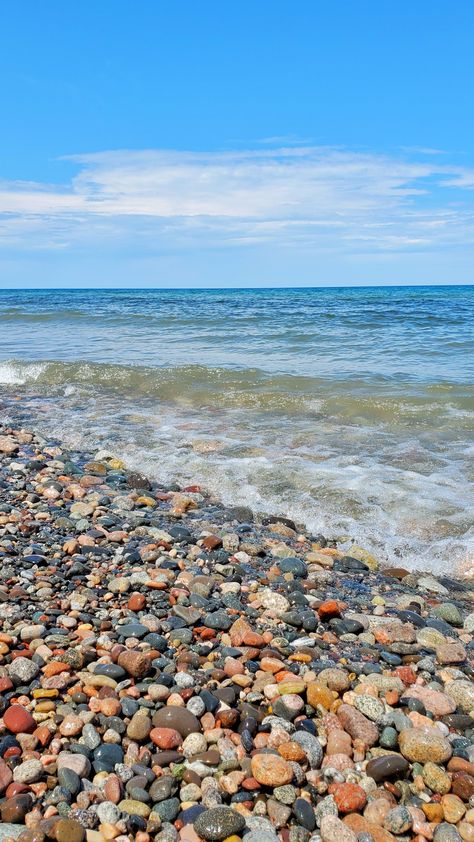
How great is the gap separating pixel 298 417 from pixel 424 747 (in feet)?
19.6

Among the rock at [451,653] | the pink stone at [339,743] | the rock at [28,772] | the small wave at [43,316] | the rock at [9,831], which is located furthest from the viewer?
the small wave at [43,316]

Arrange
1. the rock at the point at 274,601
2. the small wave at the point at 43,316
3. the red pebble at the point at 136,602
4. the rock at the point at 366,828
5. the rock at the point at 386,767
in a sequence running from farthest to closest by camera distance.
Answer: the small wave at the point at 43,316
the rock at the point at 274,601
the red pebble at the point at 136,602
the rock at the point at 386,767
the rock at the point at 366,828

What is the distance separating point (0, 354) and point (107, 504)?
1082 centimetres

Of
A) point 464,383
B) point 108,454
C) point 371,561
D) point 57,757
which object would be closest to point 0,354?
point 108,454

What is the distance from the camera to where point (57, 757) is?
2.16 meters

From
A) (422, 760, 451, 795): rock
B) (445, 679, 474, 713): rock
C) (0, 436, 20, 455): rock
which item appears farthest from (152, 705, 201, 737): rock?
(0, 436, 20, 455): rock

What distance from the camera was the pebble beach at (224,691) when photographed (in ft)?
6.59

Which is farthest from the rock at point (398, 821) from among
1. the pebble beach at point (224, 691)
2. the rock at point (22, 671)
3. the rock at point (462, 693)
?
the rock at point (22, 671)

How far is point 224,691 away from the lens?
101 inches

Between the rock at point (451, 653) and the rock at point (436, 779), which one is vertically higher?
the rock at point (436, 779)

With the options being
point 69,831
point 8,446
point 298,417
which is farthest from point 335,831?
point 298,417

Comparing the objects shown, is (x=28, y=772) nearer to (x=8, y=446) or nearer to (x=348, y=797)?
(x=348, y=797)

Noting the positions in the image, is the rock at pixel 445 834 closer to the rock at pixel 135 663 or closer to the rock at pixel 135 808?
the rock at pixel 135 808

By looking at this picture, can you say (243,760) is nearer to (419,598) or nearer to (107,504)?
(419,598)
